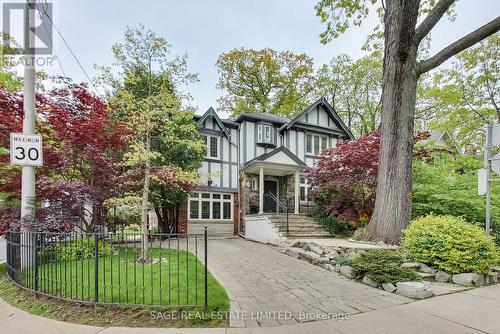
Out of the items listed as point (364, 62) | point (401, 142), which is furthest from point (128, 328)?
point (364, 62)

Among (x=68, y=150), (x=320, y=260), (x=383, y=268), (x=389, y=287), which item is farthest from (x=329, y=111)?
(x=68, y=150)

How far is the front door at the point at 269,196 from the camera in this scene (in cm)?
1524

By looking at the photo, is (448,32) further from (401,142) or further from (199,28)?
(199,28)

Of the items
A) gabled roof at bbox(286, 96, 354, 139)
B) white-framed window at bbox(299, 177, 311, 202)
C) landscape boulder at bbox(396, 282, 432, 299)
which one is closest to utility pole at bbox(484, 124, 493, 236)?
landscape boulder at bbox(396, 282, 432, 299)

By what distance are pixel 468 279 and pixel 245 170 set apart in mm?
10398

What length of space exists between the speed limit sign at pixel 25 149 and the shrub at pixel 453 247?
818 centimetres

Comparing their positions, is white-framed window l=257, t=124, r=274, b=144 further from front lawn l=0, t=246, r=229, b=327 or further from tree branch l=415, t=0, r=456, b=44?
front lawn l=0, t=246, r=229, b=327

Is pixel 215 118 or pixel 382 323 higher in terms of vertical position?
pixel 215 118

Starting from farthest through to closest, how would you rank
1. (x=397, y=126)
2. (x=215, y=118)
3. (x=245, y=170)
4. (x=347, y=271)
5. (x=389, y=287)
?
(x=245, y=170)
(x=215, y=118)
(x=397, y=126)
(x=347, y=271)
(x=389, y=287)

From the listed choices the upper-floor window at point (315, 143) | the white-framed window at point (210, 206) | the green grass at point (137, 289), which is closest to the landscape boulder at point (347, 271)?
the green grass at point (137, 289)

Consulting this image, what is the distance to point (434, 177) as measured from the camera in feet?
33.9

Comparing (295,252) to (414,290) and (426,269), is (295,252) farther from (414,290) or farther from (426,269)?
(414,290)

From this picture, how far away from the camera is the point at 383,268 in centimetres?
538

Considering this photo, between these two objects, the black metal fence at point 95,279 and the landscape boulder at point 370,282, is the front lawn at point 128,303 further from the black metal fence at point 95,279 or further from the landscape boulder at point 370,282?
the landscape boulder at point 370,282
